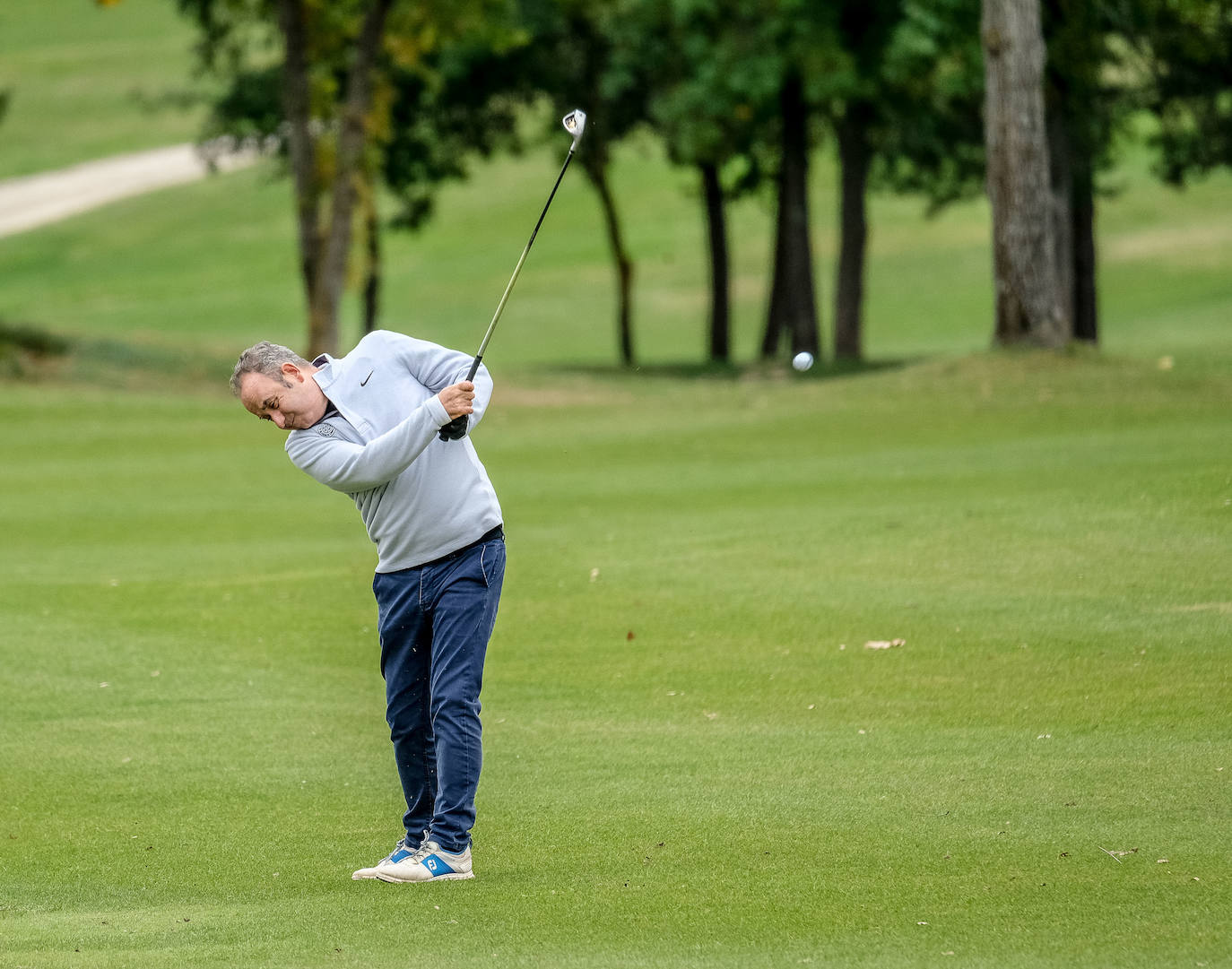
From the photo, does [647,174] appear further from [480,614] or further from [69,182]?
[480,614]

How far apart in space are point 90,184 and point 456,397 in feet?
246

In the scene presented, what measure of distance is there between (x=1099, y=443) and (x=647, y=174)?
6260 cm

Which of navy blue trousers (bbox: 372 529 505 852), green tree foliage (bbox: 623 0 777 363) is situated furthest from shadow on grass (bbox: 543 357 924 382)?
navy blue trousers (bbox: 372 529 505 852)

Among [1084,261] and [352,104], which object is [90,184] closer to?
[352,104]

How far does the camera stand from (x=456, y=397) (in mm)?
5730

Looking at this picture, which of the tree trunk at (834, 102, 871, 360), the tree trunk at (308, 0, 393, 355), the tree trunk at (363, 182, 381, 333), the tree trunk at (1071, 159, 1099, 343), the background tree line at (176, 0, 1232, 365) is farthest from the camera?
the tree trunk at (363, 182, 381, 333)

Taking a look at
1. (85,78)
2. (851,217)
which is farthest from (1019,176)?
(85,78)

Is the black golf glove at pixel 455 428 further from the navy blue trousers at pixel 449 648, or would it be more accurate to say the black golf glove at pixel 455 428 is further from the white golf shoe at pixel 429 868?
the white golf shoe at pixel 429 868

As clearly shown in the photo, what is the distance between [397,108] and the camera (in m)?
40.9

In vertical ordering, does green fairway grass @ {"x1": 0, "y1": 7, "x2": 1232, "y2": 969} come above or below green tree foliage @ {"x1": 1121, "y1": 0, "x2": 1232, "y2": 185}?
below

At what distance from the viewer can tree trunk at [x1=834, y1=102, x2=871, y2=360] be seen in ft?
112

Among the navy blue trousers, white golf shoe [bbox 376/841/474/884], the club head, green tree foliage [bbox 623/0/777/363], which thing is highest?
green tree foliage [bbox 623/0/777/363]

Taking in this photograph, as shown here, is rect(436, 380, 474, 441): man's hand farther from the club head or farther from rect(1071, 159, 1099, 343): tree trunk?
rect(1071, 159, 1099, 343): tree trunk

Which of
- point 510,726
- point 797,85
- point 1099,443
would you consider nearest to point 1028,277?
point 1099,443
